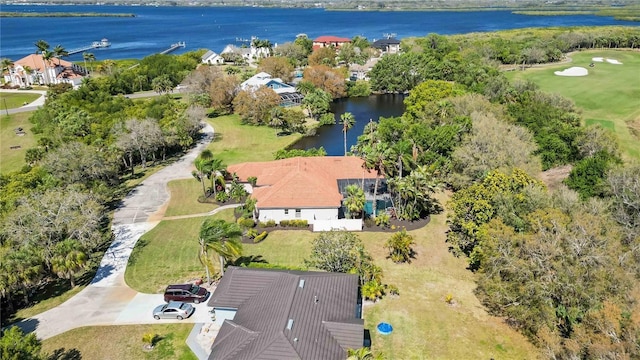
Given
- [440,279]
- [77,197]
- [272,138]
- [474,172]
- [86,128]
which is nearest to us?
[440,279]

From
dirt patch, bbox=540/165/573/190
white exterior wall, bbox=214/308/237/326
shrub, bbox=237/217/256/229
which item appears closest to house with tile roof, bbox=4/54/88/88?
shrub, bbox=237/217/256/229

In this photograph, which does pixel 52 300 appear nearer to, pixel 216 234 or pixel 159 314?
pixel 159 314

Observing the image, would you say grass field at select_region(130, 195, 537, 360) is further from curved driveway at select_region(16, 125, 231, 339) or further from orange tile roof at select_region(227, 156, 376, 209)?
orange tile roof at select_region(227, 156, 376, 209)

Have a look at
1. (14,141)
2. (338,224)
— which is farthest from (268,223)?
(14,141)

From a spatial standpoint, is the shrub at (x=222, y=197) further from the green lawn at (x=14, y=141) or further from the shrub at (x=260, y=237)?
the green lawn at (x=14, y=141)

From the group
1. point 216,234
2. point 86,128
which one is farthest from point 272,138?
point 216,234

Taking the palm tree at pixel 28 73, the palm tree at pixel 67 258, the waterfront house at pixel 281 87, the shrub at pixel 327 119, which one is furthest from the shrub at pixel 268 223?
the palm tree at pixel 28 73

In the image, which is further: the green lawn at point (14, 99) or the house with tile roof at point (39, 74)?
the house with tile roof at point (39, 74)
